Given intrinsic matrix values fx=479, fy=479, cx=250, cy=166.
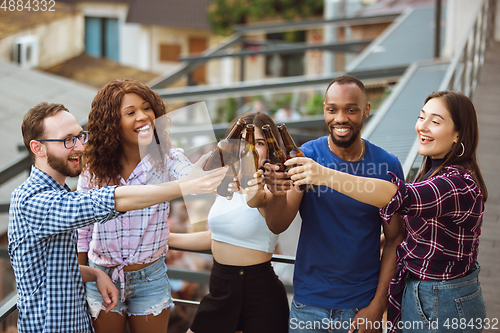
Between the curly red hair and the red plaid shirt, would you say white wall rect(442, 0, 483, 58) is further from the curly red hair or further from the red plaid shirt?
the curly red hair

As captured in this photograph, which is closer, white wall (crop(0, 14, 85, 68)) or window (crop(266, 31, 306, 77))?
white wall (crop(0, 14, 85, 68))

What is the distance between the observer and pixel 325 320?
198 centimetres

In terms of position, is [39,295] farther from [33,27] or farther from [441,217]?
[33,27]

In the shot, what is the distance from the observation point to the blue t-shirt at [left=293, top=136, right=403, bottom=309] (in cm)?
198

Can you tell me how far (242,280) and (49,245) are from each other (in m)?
0.80

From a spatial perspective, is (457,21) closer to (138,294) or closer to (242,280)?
(242,280)

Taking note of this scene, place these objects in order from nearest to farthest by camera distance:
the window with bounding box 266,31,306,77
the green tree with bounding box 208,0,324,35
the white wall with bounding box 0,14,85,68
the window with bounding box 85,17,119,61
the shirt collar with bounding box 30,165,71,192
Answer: the shirt collar with bounding box 30,165,71,192 → the white wall with bounding box 0,14,85,68 → the green tree with bounding box 208,0,324,35 → the window with bounding box 266,31,306,77 → the window with bounding box 85,17,119,61

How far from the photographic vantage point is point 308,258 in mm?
2043

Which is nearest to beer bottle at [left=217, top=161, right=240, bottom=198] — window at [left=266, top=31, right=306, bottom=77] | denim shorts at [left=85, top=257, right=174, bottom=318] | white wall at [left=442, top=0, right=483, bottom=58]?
denim shorts at [left=85, top=257, right=174, bottom=318]

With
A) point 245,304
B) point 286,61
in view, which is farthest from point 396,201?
point 286,61

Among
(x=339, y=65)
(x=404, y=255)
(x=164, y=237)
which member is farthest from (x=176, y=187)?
(x=339, y=65)

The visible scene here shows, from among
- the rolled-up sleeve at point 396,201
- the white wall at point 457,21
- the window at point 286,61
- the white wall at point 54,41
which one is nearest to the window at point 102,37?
the white wall at point 54,41

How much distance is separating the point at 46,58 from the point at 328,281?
15.9 metres

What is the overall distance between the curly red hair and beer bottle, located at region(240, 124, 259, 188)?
44 centimetres
